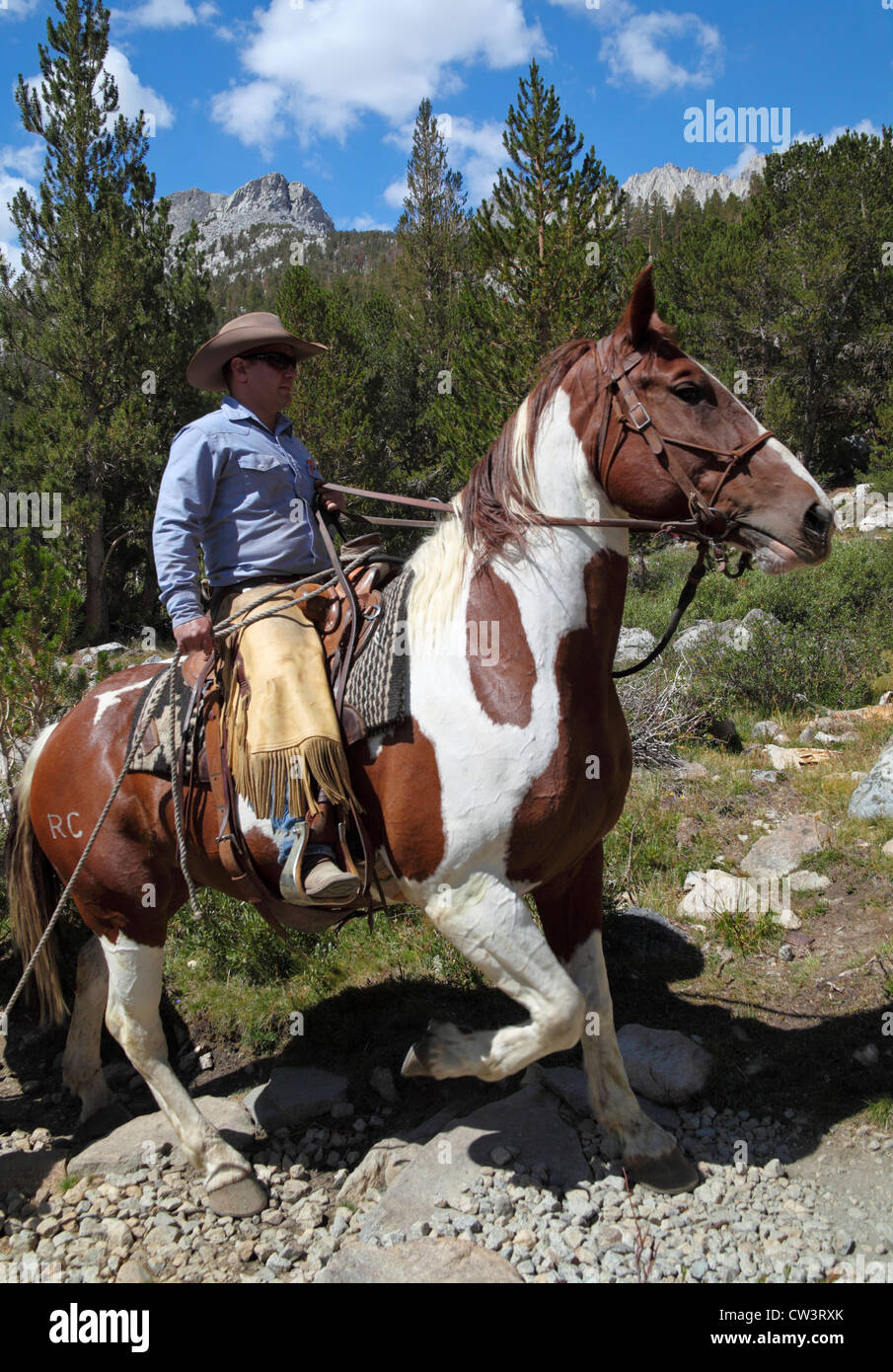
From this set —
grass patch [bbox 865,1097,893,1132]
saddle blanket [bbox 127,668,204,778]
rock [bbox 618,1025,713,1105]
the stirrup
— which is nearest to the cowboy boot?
the stirrup

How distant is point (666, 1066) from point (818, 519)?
240 cm

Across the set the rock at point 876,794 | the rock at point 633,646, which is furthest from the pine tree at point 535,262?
the rock at point 876,794

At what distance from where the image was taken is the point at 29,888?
408 cm

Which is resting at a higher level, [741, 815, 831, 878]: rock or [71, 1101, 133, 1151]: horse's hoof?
[741, 815, 831, 878]: rock

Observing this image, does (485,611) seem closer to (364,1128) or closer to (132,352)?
(364,1128)

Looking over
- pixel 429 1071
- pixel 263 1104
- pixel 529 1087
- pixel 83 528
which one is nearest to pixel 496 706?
pixel 429 1071

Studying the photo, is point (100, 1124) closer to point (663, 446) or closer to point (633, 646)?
point (663, 446)

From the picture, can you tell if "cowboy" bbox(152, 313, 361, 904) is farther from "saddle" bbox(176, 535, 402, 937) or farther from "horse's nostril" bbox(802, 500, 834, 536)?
"horse's nostril" bbox(802, 500, 834, 536)

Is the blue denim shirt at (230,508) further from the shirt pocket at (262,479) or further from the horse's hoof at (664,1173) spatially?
the horse's hoof at (664,1173)

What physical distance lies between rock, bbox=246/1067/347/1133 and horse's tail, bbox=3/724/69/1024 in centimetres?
104

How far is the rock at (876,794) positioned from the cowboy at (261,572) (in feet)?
13.3

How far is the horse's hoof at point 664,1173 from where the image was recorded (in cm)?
315

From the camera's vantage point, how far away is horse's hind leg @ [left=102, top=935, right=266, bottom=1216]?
3.50m

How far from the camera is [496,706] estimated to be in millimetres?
2713
